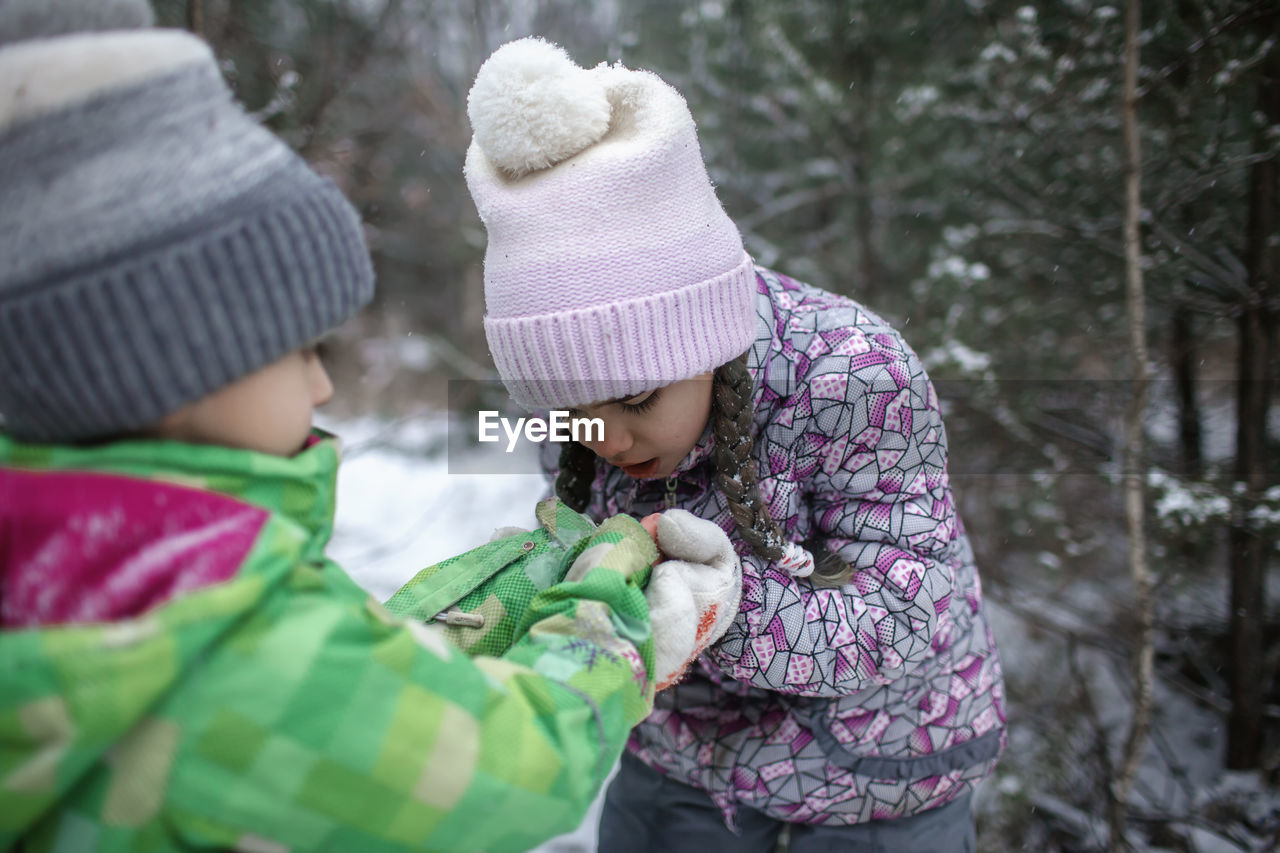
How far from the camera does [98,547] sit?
79 cm

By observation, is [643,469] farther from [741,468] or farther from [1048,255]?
[1048,255]

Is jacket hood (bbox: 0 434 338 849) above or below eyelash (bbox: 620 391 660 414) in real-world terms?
above

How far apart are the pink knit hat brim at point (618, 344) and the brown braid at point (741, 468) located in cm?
6

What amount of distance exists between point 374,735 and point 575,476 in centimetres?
89

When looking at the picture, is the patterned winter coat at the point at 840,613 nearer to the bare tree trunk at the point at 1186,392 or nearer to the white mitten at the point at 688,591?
the white mitten at the point at 688,591

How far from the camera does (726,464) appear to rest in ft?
4.64

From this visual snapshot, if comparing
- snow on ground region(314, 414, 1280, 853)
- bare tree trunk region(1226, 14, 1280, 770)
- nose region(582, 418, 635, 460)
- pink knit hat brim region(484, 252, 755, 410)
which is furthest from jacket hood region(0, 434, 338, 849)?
bare tree trunk region(1226, 14, 1280, 770)

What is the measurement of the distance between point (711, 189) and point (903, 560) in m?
0.77

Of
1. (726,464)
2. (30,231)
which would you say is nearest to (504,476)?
(726,464)

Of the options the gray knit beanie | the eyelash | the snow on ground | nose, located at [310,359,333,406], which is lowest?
the snow on ground

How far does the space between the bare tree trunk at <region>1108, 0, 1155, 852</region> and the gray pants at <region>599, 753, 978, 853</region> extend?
3.74ft

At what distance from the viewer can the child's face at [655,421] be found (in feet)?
4.65

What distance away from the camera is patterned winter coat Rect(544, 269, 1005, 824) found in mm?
1408

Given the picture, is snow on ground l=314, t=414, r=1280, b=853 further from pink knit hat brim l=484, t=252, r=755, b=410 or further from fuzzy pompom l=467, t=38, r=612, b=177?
fuzzy pompom l=467, t=38, r=612, b=177
